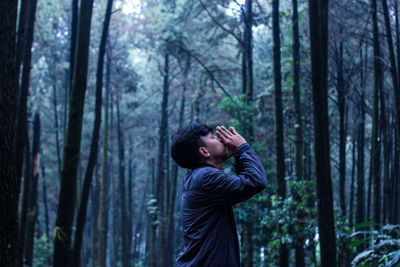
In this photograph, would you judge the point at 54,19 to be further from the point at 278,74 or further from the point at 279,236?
the point at 279,236

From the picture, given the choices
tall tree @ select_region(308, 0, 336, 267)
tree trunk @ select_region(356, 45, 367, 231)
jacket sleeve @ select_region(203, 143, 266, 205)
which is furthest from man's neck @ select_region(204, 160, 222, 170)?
tree trunk @ select_region(356, 45, 367, 231)

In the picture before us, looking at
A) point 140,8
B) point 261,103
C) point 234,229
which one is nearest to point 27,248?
point 261,103

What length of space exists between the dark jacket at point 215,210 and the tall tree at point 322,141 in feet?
7.33

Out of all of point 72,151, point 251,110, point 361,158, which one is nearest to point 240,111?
point 251,110

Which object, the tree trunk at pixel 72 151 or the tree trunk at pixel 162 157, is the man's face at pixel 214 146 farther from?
the tree trunk at pixel 162 157

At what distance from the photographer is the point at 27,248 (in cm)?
1259

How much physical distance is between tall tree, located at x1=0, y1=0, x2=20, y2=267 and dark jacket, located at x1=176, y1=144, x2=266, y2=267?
107 inches

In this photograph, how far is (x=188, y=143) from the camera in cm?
245

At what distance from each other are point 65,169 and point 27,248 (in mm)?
8310

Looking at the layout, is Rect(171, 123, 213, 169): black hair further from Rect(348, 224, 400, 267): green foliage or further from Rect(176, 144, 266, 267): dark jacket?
Rect(348, 224, 400, 267): green foliage

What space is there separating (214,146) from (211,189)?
0.29 metres

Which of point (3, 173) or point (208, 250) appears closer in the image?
point (208, 250)

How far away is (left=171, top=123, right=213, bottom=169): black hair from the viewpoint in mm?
2451

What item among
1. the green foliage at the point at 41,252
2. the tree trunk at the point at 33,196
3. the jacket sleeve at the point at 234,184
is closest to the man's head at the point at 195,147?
Result: the jacket sleeve at the point at 234,184
